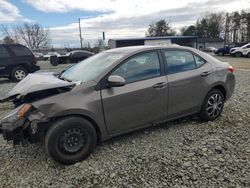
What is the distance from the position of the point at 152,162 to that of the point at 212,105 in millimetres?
1937

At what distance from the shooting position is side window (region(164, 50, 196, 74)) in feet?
12.4

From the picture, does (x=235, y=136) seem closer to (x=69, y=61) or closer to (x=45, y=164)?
(x=45, y=164)

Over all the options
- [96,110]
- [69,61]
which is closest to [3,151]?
[96,110]

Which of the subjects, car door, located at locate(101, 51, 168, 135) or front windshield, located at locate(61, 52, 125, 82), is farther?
front windshield, located at locate(61, 52, 125, 82)

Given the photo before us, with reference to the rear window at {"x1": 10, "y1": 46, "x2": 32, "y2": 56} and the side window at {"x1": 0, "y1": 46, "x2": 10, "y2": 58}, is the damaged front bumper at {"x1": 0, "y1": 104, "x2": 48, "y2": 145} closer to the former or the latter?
the side window at {"x1": 0, "y1": 46, "x2": 10, "y2": 58}

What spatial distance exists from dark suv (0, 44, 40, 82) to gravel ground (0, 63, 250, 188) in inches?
284

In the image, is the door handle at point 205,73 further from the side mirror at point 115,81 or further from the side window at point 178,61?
the side mirror at point 115,81

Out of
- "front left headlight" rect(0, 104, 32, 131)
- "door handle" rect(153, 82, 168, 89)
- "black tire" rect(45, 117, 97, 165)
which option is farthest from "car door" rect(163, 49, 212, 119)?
"front left headlight" rect(0, 104, 32, 131)

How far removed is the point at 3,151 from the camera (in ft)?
11.5

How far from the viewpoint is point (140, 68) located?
3.52 m

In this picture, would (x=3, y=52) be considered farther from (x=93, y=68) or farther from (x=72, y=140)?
(x=72, y=140)

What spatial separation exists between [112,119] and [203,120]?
6.66 feet

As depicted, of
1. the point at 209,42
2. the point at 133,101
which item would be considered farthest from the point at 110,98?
the point at 209,42

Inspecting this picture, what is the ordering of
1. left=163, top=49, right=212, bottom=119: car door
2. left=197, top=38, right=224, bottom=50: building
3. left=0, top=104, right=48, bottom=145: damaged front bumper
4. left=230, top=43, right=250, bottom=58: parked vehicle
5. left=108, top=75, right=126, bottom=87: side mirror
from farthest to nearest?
1. left=197, top=38, right=224, bottom=50: building
2. left=230, top=43, right=250, bottom=58: parked vehicle
3. left=163, top=49, right=212, bottom=119: car door
4. left=108, top=75, right=126, bottom=87: side mirror
5. left=0, top=104, right=48, bottom=145: damaged front bumper
